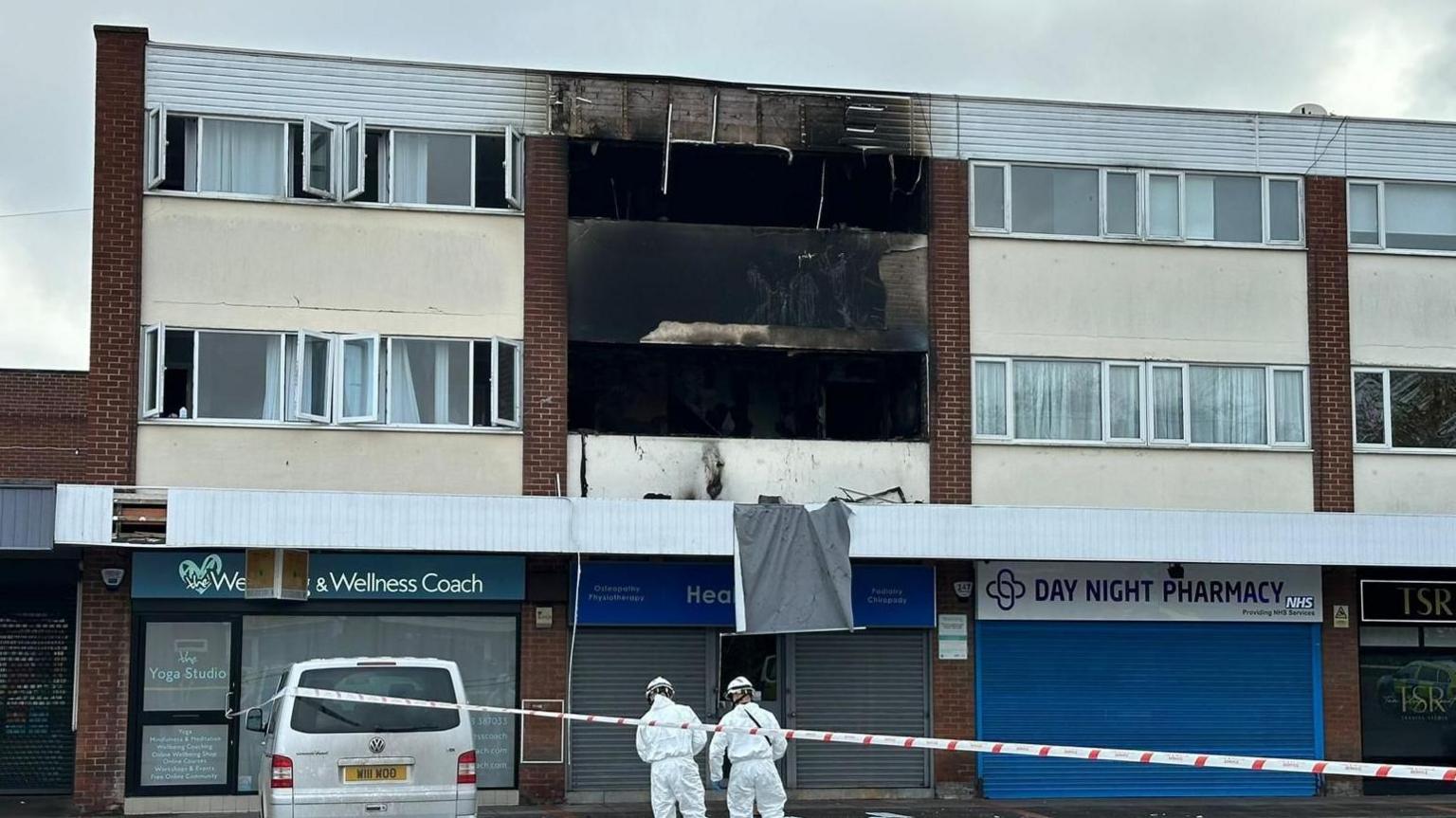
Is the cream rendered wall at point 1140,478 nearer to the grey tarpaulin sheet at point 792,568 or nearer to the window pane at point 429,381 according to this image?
the grey tarpaulin sheet at point 792,568

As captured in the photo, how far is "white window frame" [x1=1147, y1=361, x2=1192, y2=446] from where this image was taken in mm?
21812

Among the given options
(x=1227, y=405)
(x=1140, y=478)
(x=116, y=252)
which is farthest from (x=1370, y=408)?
(x=116, y=252)

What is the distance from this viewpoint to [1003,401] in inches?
851

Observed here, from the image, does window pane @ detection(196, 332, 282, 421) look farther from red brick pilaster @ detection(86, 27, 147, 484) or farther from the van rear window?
the van rear window

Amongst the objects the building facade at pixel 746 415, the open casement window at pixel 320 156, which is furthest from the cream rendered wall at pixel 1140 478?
the open casement window at pixel 320 156

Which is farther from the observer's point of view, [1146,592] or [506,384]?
[1146,592]

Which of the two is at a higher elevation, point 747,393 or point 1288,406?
point 747,393

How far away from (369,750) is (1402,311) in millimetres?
14824

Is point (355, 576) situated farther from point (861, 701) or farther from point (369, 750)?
point (861, 701)

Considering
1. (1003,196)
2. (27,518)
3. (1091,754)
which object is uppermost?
(1003,196)

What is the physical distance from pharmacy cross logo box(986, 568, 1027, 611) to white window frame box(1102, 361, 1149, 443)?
211cm

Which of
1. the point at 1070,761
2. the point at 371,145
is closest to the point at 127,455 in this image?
the point at 371,145

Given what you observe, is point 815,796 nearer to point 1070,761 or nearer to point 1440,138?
point 1070,761

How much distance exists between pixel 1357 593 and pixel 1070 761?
430cm
